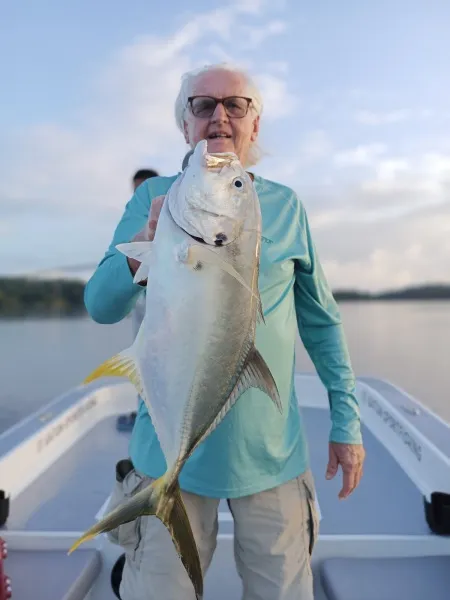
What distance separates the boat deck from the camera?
307 cm

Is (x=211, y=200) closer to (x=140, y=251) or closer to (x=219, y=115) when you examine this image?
(x=140, y=251)

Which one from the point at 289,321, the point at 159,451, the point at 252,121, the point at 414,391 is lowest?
the point at 414,391

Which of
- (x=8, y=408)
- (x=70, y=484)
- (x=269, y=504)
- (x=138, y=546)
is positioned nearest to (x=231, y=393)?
(x=269, y=504)

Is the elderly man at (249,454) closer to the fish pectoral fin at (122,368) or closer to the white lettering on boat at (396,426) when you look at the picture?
the fish pectoral fin at (122,368)

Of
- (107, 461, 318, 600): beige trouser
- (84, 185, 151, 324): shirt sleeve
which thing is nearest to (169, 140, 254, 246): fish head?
(84, 185, 151, 324): shirt sleeve

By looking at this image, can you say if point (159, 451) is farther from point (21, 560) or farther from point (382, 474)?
point (382, 474)

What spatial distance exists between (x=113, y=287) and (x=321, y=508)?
2.53m

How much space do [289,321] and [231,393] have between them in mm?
488

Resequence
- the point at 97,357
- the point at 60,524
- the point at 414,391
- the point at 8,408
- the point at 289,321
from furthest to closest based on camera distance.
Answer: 1. the point at 97,357
2. the point at 414,391
3. the point at 8,408
4. the point at 60,524
5. the point at 289,321

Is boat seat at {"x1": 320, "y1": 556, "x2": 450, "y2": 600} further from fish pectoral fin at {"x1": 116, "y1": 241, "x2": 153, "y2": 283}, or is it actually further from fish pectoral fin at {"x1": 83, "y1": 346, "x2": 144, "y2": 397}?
fish pectoral fin at {"x1": 116, "y1": 241, "x2": 153, "y2": 283}

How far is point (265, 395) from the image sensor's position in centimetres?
173

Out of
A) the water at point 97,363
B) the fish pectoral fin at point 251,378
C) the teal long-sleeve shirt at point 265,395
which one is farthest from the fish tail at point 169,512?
the water at point 97,363

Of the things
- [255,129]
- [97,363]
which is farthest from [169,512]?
[97,363]

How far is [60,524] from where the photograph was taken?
308cm
